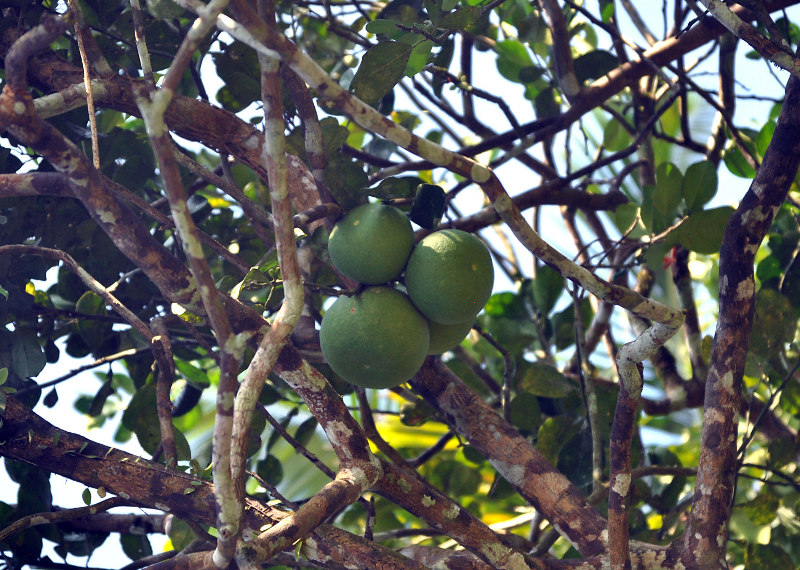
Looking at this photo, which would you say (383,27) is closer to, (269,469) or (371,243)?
(371,243)

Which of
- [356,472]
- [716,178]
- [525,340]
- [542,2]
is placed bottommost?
[356,472]

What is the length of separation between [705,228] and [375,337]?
834 mm

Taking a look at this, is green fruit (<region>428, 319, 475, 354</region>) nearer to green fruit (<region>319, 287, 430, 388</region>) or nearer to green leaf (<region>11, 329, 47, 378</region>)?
green fruit (<region>319, 287, 430, 388</region>)

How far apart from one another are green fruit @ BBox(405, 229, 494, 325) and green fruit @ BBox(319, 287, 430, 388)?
4 cm

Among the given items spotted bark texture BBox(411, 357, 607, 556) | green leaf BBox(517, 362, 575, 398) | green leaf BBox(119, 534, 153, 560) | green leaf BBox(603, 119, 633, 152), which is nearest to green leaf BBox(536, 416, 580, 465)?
green leaf BBox(517, 362, 575, 398)

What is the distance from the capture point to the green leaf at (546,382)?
1.72m

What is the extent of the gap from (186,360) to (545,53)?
1.40m

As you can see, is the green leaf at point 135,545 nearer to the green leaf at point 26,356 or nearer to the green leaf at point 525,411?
the green leaf at point 26,356

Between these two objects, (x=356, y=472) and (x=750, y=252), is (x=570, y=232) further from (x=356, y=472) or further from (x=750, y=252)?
(x=356, y=472)

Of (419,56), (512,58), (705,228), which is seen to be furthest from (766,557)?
(512,58)

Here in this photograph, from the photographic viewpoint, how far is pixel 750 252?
138cm

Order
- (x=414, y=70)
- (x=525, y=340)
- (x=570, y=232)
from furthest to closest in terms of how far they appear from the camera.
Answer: (x=570, y=232) < (x=525, y=340) < (x=414, y=70)

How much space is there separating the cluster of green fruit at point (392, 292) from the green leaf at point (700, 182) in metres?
0.69

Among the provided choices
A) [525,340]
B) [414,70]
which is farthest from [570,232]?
[414,70]
